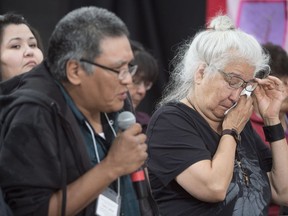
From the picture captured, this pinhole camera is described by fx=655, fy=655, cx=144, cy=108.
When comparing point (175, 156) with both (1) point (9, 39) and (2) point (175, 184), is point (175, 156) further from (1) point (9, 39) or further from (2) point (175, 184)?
(1) point (9, 39)

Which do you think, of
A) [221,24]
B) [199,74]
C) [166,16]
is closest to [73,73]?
[199,74]

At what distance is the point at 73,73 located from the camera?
1813 mm

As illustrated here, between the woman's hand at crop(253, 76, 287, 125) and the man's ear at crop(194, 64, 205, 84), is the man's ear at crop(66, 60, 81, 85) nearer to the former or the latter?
the man's ear at crop(194, 64, 205, 84)

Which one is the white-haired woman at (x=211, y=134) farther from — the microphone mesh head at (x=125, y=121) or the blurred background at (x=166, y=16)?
the blurred background at (x=166, y=16)

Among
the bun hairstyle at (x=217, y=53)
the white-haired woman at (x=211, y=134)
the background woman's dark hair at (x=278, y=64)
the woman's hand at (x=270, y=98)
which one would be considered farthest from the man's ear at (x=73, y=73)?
the background woman's dark hair at (x=278, y=64)

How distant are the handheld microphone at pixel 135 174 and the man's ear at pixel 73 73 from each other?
0.53 ft

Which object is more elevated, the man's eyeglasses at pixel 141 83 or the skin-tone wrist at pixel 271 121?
the skin-tone wrist at pixel 271 121

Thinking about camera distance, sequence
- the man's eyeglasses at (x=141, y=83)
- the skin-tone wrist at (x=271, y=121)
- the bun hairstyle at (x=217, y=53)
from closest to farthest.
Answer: the bun hairstyle at (x=217, y=53) < the skin-tone wrist at (x=271, y=121) < the man's eyeglasses at (x=141, y=83)

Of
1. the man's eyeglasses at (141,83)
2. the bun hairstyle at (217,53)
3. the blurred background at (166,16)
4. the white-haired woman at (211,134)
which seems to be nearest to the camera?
the white-haired woman at (211,134)

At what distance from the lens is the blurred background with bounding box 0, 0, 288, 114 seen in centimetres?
390

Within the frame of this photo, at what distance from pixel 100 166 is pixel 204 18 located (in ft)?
7.86

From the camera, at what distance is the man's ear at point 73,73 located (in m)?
1.80

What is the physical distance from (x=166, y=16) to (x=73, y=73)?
7.53 ft

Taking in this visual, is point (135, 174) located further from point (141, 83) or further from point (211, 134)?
point (141, 83)
